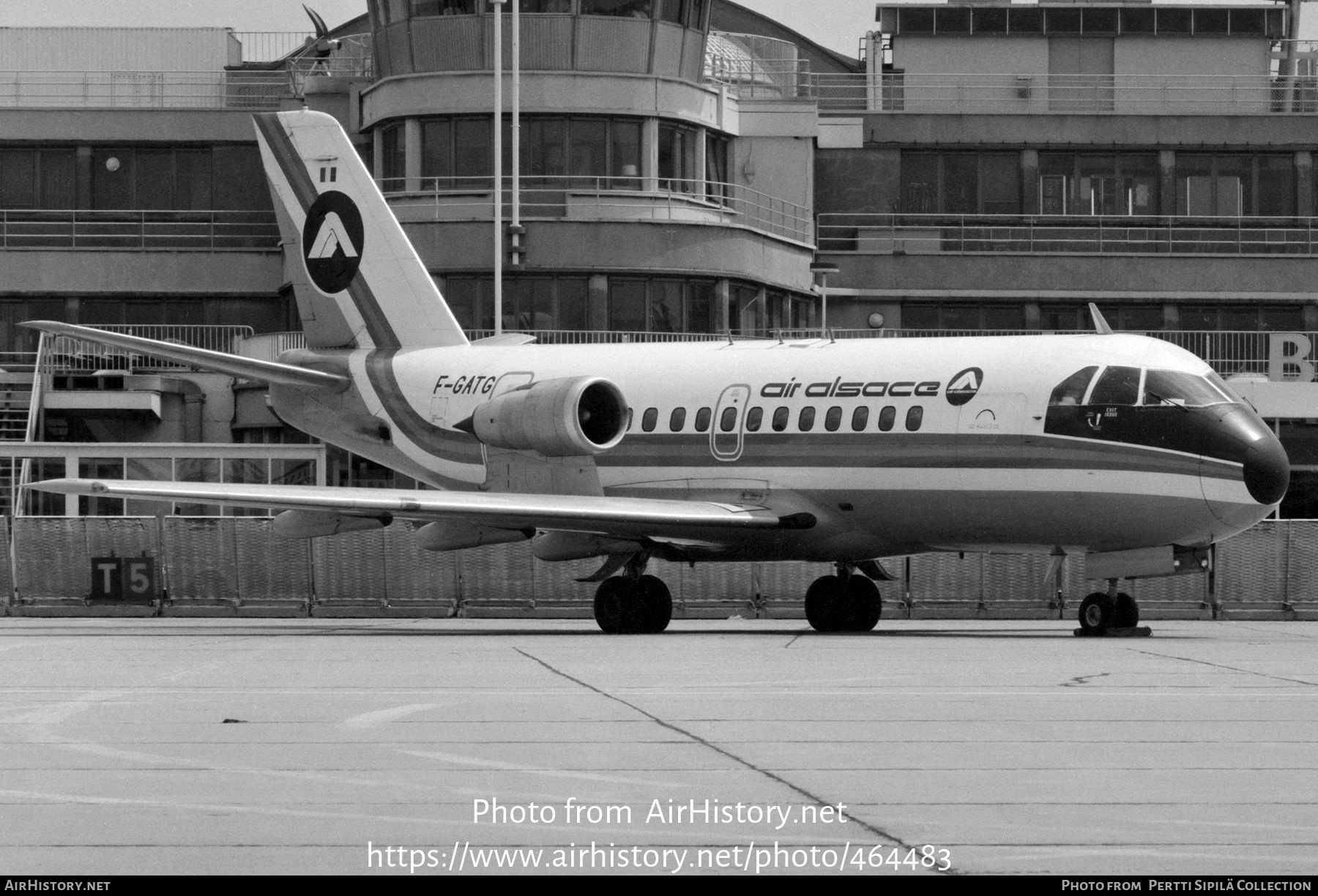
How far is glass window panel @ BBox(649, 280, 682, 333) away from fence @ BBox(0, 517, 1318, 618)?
15.5 meters

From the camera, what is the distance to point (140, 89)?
2350 inches

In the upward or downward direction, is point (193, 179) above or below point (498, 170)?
above

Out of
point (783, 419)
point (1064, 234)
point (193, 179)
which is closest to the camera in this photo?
point (783, 419)

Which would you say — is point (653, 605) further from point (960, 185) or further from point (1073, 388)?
point (960, 185)

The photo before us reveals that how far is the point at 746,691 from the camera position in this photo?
599 inches

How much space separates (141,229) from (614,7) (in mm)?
15853

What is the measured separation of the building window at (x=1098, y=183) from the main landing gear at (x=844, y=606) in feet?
107

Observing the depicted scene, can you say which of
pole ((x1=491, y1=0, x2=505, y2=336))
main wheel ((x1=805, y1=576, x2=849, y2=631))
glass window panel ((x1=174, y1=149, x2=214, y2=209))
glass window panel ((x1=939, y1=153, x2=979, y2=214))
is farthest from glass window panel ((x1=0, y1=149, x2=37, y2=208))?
main wheel ((x1=805, y1=576, x2=849, y2=631))

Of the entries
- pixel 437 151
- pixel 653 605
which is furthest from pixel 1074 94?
pixel 653 605

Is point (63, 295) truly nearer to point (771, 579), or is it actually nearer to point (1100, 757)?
point (771, 579)

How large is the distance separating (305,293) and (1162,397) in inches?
580

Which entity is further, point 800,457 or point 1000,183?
point 1000,183

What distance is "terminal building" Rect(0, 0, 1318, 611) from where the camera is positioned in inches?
1865

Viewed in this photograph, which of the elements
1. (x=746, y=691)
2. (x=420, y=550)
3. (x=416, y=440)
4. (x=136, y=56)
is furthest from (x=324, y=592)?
(x=136, y=56)
